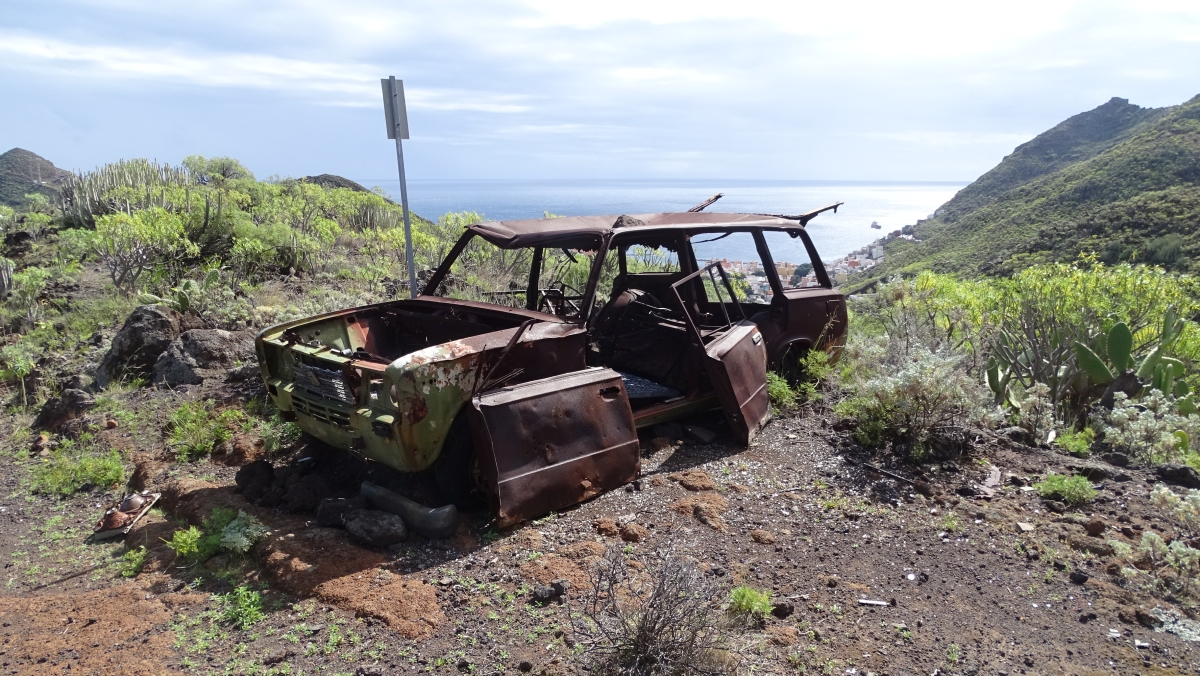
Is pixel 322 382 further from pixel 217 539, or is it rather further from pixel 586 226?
pixel 586 226

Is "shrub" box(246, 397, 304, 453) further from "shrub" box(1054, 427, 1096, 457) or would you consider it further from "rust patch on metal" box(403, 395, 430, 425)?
"shrub" box(1054, 427, 1096, 457)

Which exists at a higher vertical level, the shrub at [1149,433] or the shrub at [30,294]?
the shrub at [30,294]

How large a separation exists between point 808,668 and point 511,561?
166cm

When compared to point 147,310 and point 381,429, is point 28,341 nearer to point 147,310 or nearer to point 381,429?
point 147,310

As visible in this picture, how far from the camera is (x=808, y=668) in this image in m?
2.99

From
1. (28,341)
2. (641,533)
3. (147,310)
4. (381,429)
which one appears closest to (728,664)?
(641,533)

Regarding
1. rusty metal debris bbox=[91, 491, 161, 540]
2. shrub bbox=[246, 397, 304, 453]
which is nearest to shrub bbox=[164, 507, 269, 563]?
rusty metal debris bbox=[91, 491, 161, 540]

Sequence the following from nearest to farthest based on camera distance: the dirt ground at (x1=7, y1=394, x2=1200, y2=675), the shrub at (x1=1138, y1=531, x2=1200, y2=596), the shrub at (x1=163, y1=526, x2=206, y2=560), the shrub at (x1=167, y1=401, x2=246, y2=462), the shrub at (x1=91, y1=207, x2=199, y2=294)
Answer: the dirt ground at (x1=7, y1=394, x2=1200, y2=675) → the shrub at (x1=1138, y1=531, x2=1200, y2=596) → the shrub at (x1=163, y1=526, x2=206, y2=560) → the shrub at (x1=167, y1=401, x2=246, y2=462) → the shrub at (x1=91, y1=207, x2=199, y2=294)

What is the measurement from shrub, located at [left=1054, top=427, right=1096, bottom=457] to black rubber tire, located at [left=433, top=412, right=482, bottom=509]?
4.62 metres

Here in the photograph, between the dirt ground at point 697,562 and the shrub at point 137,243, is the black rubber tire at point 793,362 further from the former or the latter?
the shrub at point 137,243

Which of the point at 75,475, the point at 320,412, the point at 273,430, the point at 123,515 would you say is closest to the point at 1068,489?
the point at 320,412

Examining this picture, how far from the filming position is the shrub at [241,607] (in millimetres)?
3385

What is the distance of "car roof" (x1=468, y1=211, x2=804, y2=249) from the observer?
5031mm

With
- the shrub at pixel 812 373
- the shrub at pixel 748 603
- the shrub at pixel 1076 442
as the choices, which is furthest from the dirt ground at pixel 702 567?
the shrub at pixel 812 373
